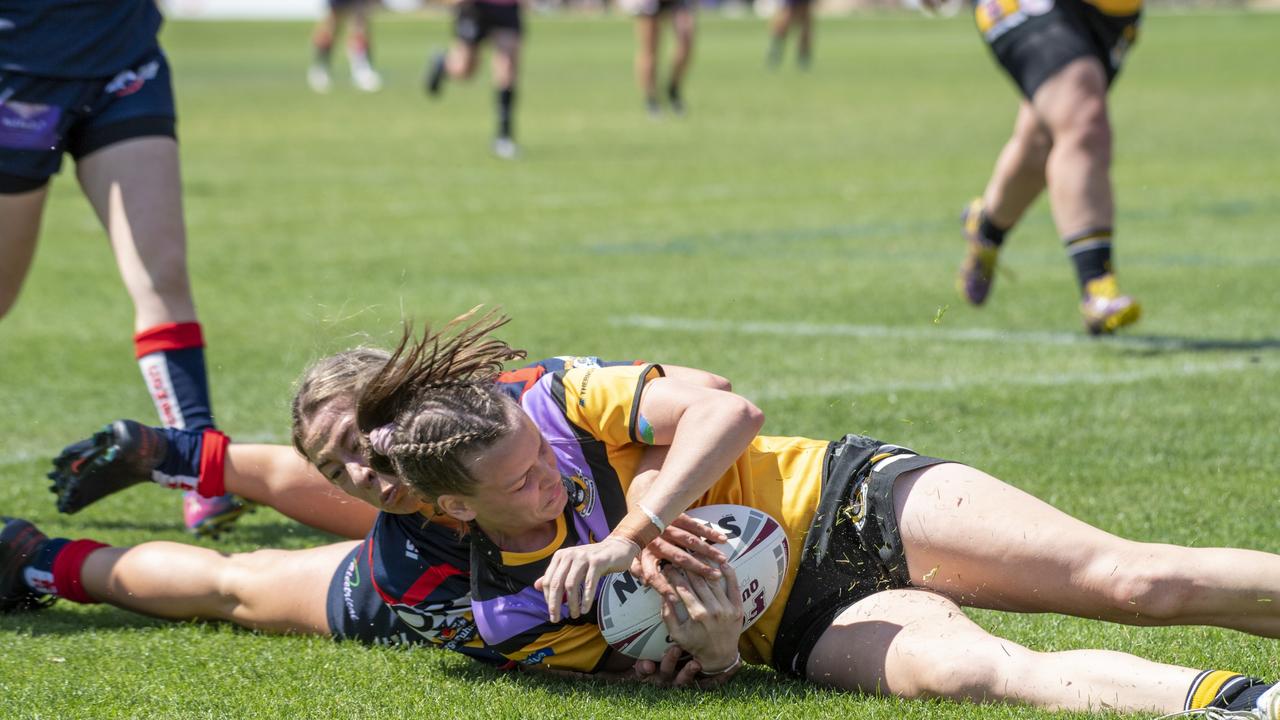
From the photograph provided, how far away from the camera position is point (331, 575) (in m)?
3.96

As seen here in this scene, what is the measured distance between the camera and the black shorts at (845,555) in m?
3.54

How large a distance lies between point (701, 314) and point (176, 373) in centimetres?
337

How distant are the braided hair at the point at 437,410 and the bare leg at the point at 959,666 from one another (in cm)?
81

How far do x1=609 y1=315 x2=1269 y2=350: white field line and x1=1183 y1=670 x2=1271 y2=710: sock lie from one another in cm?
401

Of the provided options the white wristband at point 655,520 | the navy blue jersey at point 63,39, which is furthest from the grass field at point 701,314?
the navy blue jersey at point 63,39

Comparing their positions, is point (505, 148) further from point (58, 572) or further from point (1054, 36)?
point (58, 572)

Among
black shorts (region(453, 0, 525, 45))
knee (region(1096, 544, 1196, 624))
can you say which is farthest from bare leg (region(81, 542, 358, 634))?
black shorts (region(453, 0, 525, 45))

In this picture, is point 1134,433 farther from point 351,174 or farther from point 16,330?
point 351,174

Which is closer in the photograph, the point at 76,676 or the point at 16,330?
the point at 76,676

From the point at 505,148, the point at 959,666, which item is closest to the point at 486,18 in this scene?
the point at 505,148

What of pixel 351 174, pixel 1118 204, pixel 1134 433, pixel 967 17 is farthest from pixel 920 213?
pixel 967 17

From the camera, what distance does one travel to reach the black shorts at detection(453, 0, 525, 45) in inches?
632

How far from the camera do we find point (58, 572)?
418 centimetres

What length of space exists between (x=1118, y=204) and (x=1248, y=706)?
28.9 ft
